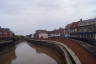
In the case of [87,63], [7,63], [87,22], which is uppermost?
[87,22]

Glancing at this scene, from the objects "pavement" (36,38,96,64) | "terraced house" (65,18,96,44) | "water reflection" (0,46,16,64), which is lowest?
"water reflection" (0,46,16,64)

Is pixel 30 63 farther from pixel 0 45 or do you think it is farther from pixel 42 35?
pixel 42 35

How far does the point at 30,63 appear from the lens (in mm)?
21250

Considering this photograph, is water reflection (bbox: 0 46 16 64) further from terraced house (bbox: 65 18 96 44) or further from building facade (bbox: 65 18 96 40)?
building facade (bbox: 65 18 96 40)

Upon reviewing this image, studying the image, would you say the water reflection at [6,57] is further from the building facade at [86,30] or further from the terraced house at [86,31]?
the building facade at [86,30]

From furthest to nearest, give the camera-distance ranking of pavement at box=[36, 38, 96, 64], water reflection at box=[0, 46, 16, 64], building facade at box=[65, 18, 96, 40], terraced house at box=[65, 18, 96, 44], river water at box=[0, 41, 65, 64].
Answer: building facade at box=[65, 18, 96, 40], terraced house at box=[65, 18, 96, 44], water reflection at box=[0, 46, 16, 64], river water at box=[0, 41, 65, 64], pavement at box=[36, 38, 96, 64]

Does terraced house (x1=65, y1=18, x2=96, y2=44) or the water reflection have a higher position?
terraced house (x1=65, y1=18, x2=96, y2=44)

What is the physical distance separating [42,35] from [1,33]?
3319 centimetres

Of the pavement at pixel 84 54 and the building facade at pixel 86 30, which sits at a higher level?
the building facade at pixel 86 30

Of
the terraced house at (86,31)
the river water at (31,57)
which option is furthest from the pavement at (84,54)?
the terraced house at (86,31)

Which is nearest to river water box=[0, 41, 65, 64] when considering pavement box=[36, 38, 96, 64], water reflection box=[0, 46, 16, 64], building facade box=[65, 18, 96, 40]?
water reflection box=[0, 46, 16, 64]

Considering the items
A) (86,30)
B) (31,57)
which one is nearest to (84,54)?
(31,57)

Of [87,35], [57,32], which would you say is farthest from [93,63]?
[57,32]

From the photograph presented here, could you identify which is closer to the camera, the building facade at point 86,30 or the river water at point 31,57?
the river water at point 31,57
